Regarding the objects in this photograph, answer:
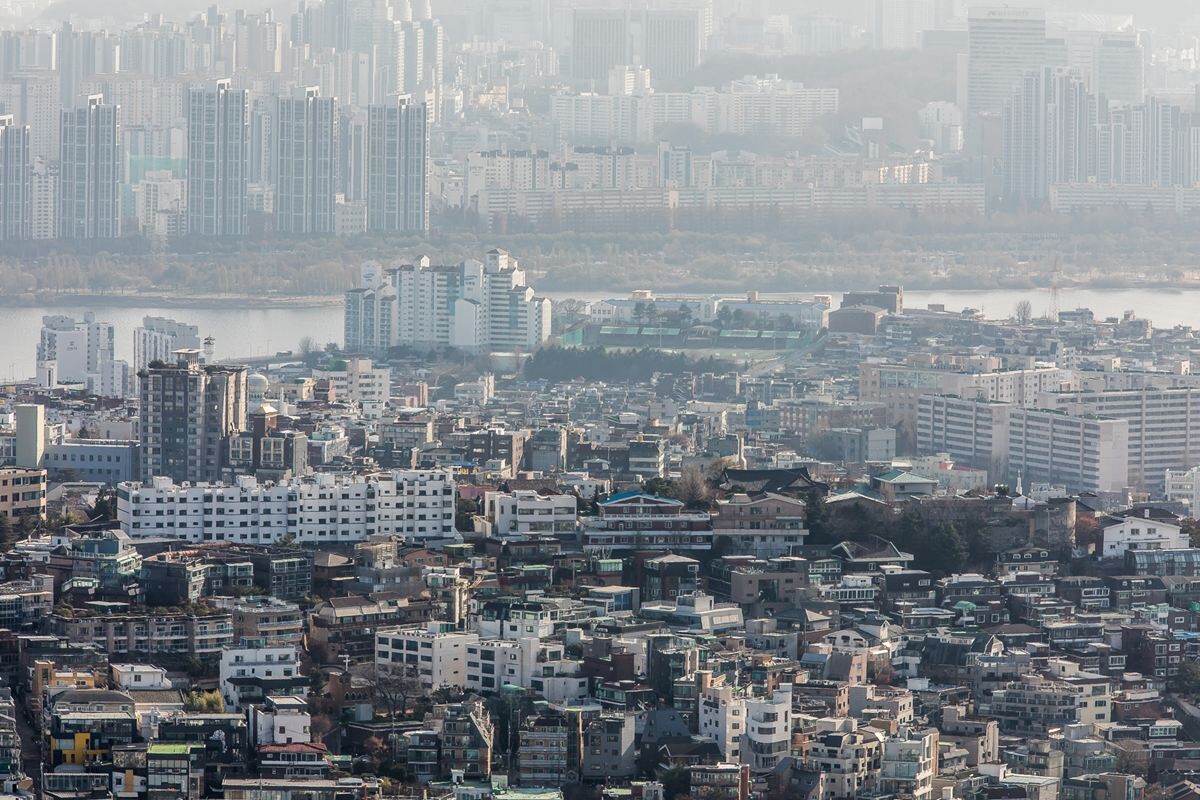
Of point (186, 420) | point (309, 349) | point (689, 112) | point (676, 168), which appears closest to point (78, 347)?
point (309, 349)

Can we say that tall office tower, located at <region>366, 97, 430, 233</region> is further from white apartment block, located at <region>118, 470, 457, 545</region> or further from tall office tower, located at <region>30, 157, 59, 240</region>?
white apartment block, located at <region>118, 470, 457, 545</region>

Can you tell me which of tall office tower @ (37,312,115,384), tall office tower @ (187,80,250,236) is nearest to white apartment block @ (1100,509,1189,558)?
tall office tower @ (37,312,115,384)

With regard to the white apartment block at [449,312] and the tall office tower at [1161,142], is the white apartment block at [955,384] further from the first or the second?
the tall office tower at [1161,142]

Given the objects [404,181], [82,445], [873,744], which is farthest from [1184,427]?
[404,181]

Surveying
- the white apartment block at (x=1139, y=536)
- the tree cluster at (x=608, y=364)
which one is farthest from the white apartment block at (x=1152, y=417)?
the white apartment block at (x=1139, y=536)

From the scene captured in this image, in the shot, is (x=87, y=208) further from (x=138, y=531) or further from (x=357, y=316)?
(x=138, y=531)

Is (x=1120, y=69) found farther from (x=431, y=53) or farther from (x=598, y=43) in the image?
(x=431, y=53)
